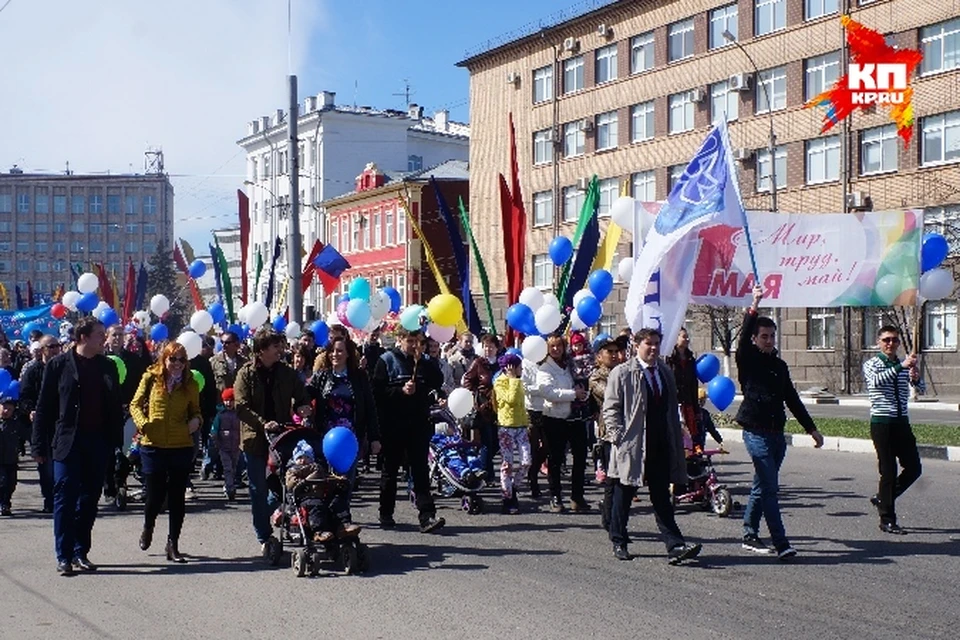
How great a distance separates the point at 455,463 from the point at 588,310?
3.32m

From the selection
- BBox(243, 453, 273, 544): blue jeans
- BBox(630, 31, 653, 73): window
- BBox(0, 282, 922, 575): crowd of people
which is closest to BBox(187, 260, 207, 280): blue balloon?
BBox(0, 282, 922, 575): crowd of people

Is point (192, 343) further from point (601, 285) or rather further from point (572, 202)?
point (572, 202)

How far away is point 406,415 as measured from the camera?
11.7 meters

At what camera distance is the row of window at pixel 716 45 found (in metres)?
37.1

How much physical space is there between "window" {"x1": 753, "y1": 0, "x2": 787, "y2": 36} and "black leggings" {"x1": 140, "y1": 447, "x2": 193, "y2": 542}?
35.8m

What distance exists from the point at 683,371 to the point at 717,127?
103 inches

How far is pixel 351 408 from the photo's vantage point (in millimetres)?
11281

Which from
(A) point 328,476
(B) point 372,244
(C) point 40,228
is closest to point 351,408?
(A) point 328,476

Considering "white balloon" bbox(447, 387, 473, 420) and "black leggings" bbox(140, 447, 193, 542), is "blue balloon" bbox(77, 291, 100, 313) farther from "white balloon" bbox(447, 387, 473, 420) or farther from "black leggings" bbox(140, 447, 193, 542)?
"black leggings" bbox(140, 447, 193, 542)

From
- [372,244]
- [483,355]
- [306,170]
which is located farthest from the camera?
[306,170]

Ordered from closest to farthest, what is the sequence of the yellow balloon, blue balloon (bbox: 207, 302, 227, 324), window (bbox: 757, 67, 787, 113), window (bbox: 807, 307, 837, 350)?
1. the yellow balloon
2. blue balloon (bbox: 207, 302, 227, 324)
3. window (bbox: 807, 307, 837, 350)
4. window (bbox: 757, 67, 787, 113)

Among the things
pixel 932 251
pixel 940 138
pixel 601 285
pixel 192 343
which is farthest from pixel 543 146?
pixel 932 251

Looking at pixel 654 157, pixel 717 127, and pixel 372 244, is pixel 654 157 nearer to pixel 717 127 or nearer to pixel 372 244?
pixel 372 244

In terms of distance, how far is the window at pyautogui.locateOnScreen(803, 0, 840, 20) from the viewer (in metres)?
40.2
